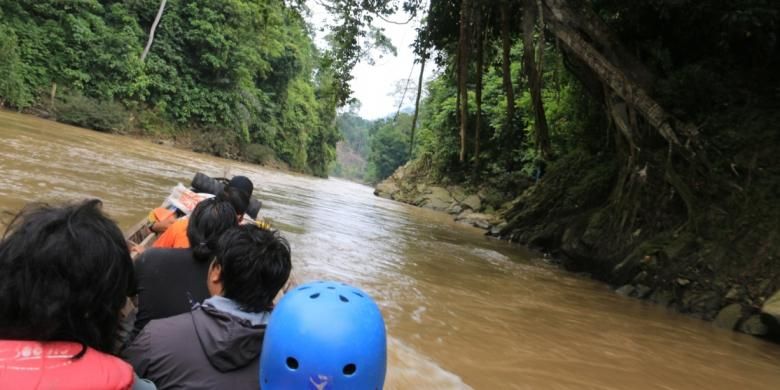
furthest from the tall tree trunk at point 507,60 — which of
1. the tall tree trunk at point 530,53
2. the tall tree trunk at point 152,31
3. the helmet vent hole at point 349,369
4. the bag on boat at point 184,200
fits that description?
the tall tree trunk at point 152,31

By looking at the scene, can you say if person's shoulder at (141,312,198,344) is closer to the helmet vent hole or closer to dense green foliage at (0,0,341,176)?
the helmet vent hole

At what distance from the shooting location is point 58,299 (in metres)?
1.21

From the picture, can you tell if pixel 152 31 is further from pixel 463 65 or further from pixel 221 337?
pixel 221 337

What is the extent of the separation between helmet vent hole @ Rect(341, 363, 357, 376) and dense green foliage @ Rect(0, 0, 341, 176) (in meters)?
11.0

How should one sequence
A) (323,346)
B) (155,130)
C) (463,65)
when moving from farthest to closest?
1. (155,130)
2. (463,65)
3. (323,346)

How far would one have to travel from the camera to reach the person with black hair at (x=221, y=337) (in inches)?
67.6

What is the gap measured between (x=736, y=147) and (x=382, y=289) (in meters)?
5.20

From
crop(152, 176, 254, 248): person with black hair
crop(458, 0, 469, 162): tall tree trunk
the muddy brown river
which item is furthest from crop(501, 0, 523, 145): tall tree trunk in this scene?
crop(152, 176, 254, 248): person with black hair

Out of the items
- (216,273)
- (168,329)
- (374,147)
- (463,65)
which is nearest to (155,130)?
(463,65)

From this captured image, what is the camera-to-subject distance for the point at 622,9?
848 centimetres

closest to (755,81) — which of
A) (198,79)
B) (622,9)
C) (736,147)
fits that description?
(736,147)

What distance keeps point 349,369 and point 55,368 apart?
2.34 ft

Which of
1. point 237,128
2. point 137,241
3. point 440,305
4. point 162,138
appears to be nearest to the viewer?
point 137,241

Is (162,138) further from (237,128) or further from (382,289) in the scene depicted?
(382,289)
